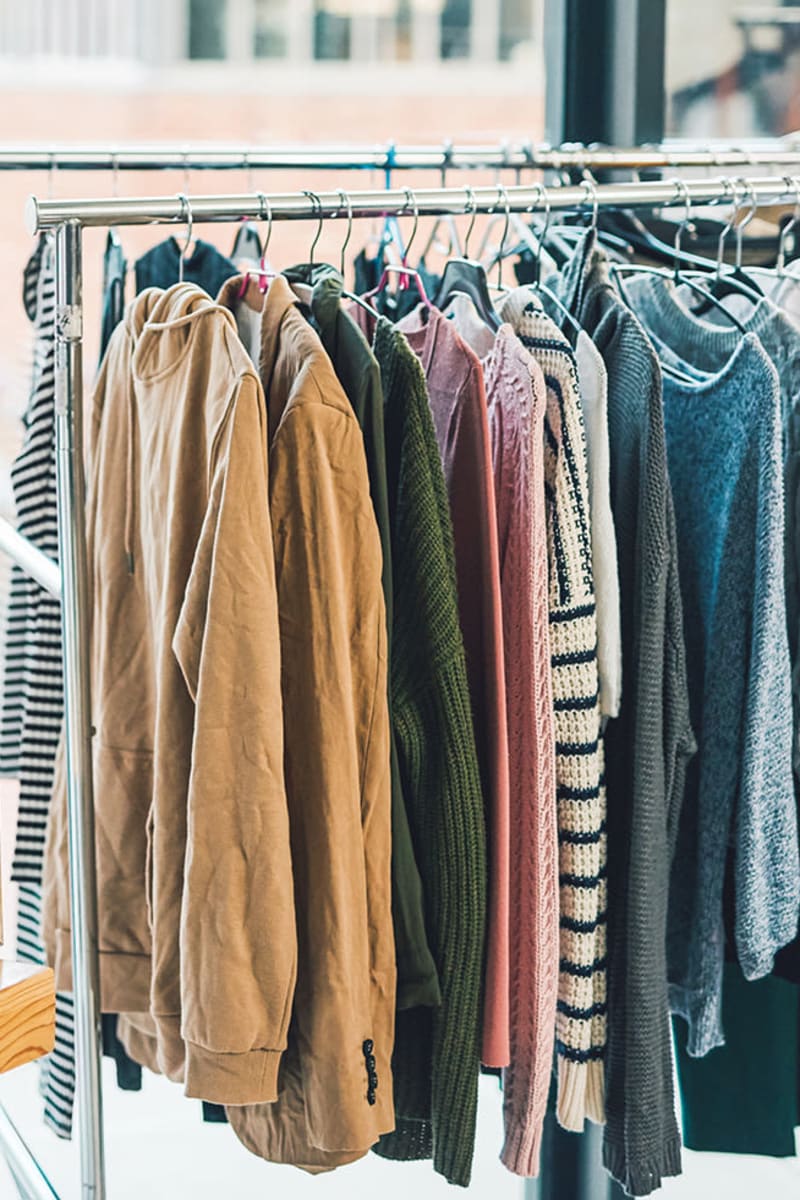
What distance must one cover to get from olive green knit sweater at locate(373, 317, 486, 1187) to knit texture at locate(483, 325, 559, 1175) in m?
0.05

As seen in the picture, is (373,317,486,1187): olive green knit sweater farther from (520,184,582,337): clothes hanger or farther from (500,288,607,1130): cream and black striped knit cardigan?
(520,184,582,337): clothes hanger

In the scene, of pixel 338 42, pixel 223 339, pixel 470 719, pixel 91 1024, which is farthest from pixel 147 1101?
pixel 338 42

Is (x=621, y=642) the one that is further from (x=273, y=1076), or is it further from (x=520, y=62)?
(x=520, y=62)

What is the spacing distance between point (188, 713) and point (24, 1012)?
41 centimetres

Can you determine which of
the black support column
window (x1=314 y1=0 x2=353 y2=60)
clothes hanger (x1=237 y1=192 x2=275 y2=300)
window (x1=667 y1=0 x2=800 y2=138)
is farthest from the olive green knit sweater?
window (x1=314 y1=0 x2=353 y2=60)

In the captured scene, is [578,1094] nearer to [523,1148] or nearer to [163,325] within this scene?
[523,1148]

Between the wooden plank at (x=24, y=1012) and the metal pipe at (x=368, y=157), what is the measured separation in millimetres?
962

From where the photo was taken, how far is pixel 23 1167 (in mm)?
1026

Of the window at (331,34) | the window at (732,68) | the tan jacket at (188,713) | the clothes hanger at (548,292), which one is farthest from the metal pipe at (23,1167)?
the window at (331,34)

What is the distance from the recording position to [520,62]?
2.52 meters

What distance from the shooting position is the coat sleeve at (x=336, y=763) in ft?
3.26

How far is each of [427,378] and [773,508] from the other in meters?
0.33

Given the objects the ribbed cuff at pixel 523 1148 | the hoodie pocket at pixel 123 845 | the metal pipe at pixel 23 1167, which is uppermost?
the hoodie pocket at pixel 123 845

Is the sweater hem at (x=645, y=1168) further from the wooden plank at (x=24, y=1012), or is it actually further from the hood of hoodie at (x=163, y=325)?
the hood of hoodie at (x=163, y=325)
